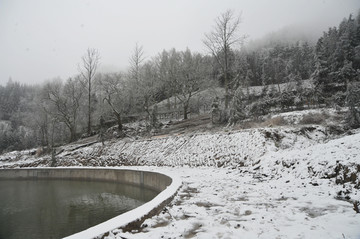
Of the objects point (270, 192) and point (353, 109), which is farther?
point (353, 109)

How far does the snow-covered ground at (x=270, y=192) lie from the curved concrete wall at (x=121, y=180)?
0.63ft

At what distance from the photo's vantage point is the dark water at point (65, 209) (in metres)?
6.84

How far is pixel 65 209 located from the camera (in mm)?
9070

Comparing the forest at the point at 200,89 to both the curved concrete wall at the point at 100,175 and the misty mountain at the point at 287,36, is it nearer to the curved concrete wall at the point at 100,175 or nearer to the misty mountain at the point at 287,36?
the curved concrete wall at the point at 100,175

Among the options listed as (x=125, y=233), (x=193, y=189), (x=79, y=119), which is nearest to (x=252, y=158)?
(x=193, y=189)

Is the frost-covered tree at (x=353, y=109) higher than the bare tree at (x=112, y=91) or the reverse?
the reverse

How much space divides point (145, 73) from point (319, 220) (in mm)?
35793

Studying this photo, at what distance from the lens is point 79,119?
159 ft

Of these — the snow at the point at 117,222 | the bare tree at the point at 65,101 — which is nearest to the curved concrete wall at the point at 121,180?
the snow at the point at 117,222

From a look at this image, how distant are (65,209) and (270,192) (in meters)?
8.30

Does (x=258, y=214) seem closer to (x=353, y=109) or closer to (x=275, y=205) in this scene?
(x=275, y=205)

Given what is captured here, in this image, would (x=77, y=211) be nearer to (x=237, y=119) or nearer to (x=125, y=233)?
(x=125, y=233)

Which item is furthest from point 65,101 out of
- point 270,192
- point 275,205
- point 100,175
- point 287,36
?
point 287,36

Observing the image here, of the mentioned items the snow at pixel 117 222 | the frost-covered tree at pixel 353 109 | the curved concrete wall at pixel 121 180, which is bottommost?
the curved concrete wall at pixel 121 180
